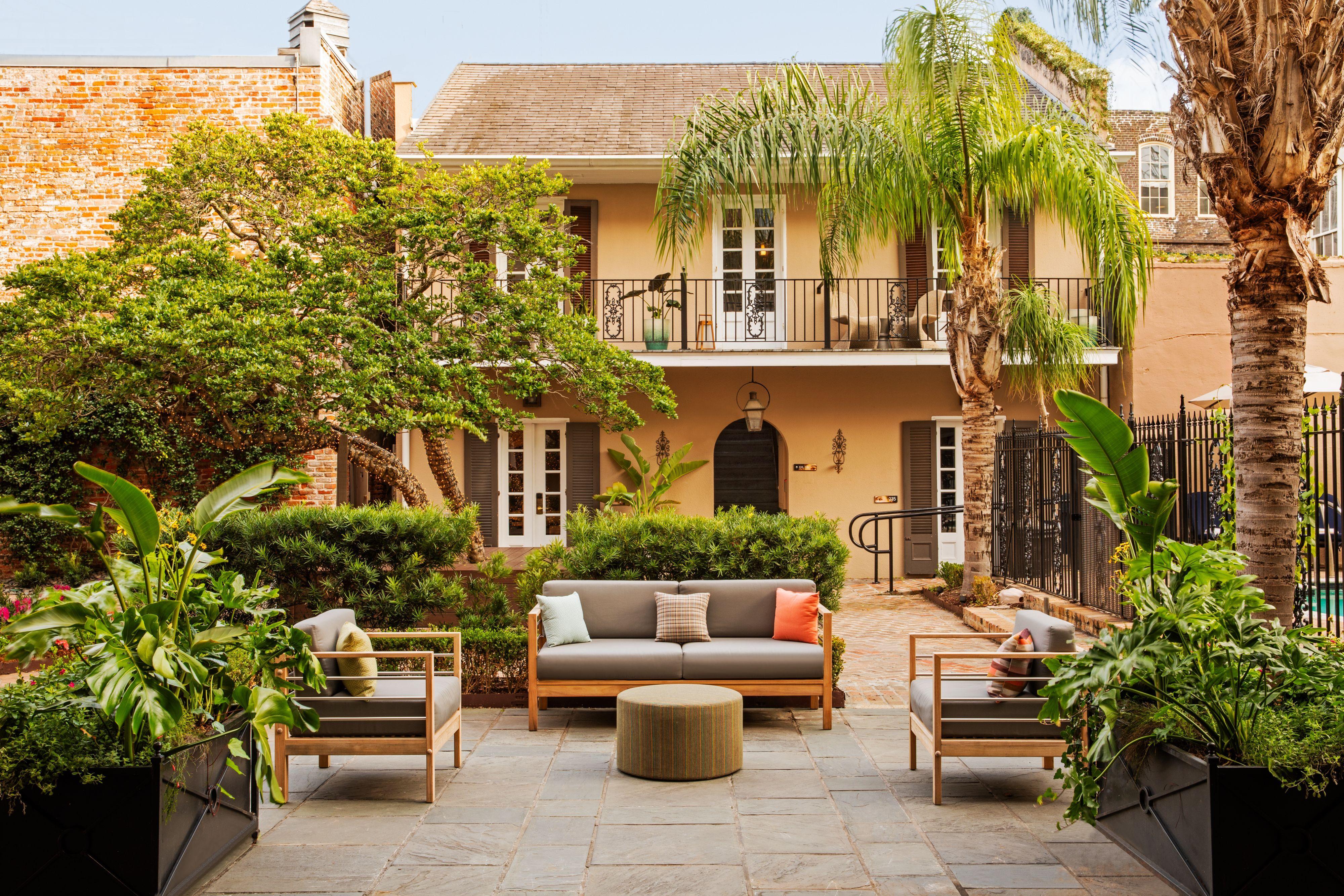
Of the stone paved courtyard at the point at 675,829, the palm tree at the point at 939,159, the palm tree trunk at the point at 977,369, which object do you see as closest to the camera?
the stone paved courtyard at the point at 675,829

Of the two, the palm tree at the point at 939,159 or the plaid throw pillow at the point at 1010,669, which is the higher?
the palm tree at the point at 939,159

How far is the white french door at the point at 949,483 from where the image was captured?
47.0ft

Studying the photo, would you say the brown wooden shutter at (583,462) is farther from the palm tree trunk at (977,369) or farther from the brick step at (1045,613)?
the brick step at (1045,613)

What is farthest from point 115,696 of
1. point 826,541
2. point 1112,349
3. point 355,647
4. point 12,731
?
point 1112,349

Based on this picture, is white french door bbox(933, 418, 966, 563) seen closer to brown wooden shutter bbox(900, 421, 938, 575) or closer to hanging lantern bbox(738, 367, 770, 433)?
brown wooden shutter bbox(900, 421, 938, 575)

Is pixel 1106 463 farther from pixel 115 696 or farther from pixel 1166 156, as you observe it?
pixel 1166 156

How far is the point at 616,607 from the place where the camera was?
6809mm

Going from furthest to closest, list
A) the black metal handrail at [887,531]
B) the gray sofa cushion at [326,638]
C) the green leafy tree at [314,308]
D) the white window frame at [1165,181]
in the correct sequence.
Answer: the white window frame at [1165,181], the black metal handrail at [887,531], the green leafy tree at [314,308], the gray sofa cushion at [326,638]

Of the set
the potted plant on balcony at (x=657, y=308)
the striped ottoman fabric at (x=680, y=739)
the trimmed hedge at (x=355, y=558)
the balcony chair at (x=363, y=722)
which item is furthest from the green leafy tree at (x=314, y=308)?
the striped ottoman fabric at (x=680, y=739)

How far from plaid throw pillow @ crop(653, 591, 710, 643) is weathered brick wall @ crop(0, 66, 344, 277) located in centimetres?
933

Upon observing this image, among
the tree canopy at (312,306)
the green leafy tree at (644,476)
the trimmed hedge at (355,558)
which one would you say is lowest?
the trimmed hedge at (355,558)

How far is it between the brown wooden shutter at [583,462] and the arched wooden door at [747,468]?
82.3 inches

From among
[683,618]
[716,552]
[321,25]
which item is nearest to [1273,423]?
[683,618]

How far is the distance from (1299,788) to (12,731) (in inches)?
169
